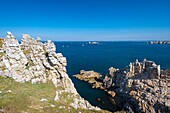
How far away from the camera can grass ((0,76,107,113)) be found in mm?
27219

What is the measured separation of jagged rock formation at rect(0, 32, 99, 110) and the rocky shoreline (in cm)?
1671

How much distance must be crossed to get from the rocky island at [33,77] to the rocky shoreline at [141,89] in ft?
52.9

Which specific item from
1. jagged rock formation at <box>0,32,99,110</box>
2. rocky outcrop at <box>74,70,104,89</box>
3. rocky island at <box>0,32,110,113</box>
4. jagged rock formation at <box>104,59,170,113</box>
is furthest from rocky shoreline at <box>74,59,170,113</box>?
jagged rock formation at <box>0,32,99,110</box>

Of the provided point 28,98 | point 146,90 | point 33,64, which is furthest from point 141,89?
point 28,98

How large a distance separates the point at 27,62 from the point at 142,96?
33.6 metres

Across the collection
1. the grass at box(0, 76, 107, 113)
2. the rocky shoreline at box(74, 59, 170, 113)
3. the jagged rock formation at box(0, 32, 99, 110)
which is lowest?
the rocky shoreline at box(74, 59, 170, 113)

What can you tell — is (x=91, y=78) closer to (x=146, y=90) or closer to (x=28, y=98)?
(x=146, y=90)

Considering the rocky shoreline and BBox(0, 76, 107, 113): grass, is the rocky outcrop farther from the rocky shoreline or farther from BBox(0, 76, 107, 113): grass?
BBox(0, 76, 107, 113): grass

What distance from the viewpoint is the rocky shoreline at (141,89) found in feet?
159

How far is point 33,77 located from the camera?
4034 centimetres

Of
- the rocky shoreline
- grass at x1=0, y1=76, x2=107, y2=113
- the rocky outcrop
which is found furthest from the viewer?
the rocky outcrop

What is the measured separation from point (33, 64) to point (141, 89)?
33.4 metres

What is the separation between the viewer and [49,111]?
93.4 feet

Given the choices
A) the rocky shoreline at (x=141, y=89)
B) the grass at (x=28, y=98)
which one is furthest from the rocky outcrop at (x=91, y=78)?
the grass at (x=28, y=98)
